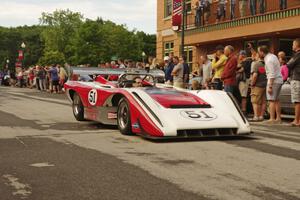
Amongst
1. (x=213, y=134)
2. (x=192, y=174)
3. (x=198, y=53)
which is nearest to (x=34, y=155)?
(x=192, y=174)

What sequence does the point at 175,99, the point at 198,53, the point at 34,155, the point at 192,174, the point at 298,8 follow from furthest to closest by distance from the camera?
the point at 198,53
the point at 298,8
the point at 175,99
the point at 34,155
the point at 192,174

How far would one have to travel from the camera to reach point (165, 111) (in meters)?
7.64

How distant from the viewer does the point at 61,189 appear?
459 cm

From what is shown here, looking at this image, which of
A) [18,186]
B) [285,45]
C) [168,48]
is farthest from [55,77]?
[18,186]

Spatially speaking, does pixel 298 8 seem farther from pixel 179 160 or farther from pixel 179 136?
pixel 179 160

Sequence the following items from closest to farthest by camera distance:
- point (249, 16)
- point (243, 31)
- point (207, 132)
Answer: point (207, 132)
point (249, 16)
point (243, 31)

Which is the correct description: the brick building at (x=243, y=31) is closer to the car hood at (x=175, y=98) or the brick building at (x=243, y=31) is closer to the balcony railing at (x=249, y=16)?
the balcony railing at (x=249, y=16)

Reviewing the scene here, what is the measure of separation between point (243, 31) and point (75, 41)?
236ft

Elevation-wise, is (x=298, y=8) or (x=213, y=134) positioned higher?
(x=298, y=8)

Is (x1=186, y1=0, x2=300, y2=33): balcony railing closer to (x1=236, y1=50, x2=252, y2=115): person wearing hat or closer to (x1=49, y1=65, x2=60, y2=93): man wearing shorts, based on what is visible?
(x1=236, y1=50, x2=252, y2=115): person wearing hat

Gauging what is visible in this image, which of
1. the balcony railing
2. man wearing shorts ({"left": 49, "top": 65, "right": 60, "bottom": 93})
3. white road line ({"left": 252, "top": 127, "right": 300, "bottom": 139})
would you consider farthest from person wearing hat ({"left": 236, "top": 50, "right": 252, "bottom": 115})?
man wearing shorts ({"left": 49, "top": 65, "right": 60, "bottom": 93})

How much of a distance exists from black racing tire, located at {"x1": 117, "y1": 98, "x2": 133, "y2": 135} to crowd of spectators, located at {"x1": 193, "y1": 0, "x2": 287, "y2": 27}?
12.0 meters

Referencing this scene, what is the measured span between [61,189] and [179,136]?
320 centimetres

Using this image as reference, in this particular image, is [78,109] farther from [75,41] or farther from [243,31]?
[75,41]
